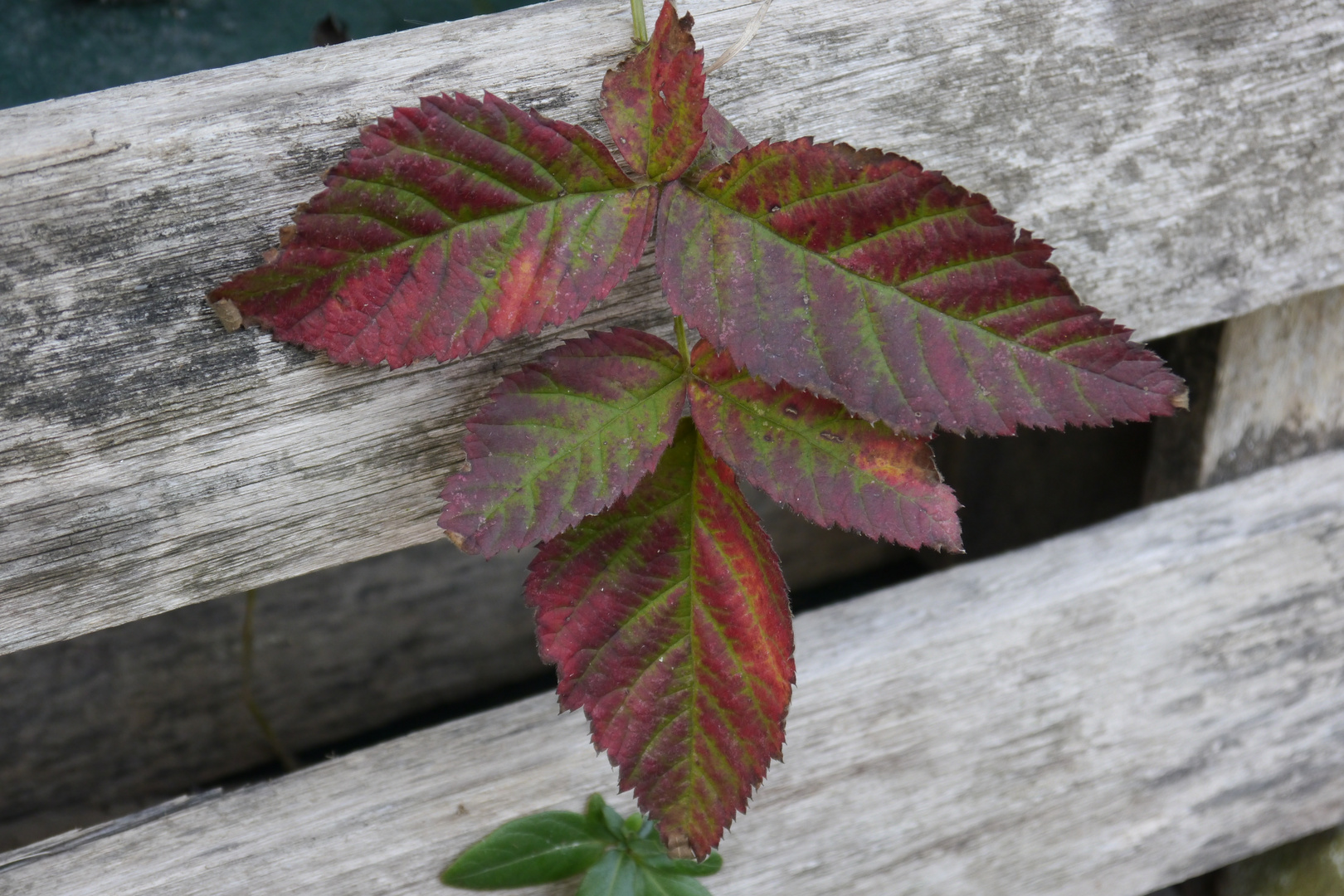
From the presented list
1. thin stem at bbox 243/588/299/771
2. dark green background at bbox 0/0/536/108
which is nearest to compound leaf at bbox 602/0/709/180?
dark green background at bbox 0/0/536/108

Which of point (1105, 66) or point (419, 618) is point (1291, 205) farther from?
point (419, 618)

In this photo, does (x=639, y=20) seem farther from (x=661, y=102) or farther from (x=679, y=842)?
(x=679, y=842)

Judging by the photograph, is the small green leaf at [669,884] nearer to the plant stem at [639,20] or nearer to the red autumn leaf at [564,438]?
the red autumn leaf at [564,438]

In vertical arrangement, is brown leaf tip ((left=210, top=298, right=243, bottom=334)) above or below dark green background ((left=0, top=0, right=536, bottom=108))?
below

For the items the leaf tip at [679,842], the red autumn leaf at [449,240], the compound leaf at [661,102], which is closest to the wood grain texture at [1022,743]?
the leaf tip at [679,842]

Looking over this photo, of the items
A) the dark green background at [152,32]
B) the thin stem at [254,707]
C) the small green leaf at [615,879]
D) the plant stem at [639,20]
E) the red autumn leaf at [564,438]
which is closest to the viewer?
the red autumn leaf at [564,438]

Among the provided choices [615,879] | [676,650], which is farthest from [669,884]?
[676,650]

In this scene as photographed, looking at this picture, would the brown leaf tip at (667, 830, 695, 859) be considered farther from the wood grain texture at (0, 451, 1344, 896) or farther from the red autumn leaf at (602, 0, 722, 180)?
the red autumn leaf at (602, 0, 722, 180)
